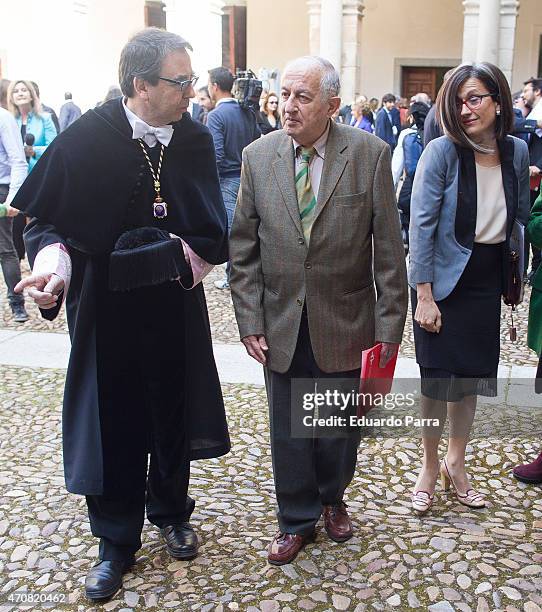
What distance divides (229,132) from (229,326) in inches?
71.7

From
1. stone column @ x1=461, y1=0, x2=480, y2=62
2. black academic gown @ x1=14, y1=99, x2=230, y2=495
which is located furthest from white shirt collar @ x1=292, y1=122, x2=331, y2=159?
stone column @ x1=461, y1=0, x2=480, y2=62

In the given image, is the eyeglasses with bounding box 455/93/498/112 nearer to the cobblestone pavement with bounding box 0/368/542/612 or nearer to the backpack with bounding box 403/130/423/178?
the cobblestone pavement with bounding box 0/368/542/612

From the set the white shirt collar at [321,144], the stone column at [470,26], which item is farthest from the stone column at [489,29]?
the white shirt collar at [321,144]

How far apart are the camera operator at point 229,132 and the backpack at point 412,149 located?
140 centimetres

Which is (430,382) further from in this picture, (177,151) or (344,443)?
(177,151)

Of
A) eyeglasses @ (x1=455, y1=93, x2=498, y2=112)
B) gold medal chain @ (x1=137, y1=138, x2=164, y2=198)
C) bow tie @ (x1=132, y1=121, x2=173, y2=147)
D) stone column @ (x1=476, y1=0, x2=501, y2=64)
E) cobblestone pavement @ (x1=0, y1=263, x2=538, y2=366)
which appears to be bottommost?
cobblestone pavement @ (x1=0, y1=263, x2=538, y2=366)

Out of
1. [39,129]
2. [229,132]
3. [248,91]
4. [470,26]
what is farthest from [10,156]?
[470,26]

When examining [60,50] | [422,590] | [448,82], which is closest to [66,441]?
[422,590]

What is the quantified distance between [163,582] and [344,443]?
0.84 meters

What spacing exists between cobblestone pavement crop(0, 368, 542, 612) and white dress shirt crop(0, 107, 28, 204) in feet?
9.16

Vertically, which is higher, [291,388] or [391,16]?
[391,16]

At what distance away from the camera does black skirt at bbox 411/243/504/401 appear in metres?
3.23

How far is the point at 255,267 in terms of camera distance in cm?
299

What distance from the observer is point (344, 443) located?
10.0ft
